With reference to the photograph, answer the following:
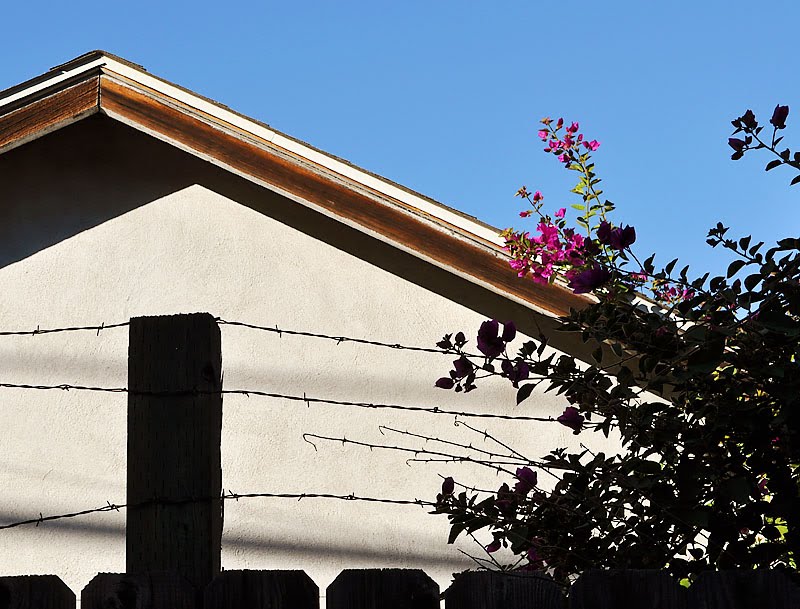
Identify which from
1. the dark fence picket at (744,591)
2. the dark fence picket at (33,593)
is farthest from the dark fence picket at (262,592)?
the dark fence picket at (744,591)

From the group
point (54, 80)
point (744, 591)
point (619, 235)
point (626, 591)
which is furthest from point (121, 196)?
point (744, 591)

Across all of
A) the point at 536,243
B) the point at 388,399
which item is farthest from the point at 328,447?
the point at 536,243

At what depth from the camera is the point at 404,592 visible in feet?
5.65

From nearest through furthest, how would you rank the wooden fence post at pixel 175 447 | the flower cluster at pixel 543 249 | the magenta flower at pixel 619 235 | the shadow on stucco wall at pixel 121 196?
the wooden fence post at pixel 175 447 → the magenta flower at pixel 619 235 → the flower cluster at pixel 543 249 → the shadow on stucco wall at pixel 121 196

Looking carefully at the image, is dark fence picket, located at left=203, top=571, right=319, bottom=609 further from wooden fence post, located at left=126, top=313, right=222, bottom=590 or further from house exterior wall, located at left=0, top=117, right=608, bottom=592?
house exterior wall, located at left=0, top=117, right=608, bottom=592

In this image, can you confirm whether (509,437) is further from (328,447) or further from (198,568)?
(198,568)

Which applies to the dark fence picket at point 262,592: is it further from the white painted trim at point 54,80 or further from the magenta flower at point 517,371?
the white painted trim at point 54,80

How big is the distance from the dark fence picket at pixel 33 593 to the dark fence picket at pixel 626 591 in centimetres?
98

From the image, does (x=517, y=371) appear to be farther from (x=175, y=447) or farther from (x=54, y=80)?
(x=54, y=80)

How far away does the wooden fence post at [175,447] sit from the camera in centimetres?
204

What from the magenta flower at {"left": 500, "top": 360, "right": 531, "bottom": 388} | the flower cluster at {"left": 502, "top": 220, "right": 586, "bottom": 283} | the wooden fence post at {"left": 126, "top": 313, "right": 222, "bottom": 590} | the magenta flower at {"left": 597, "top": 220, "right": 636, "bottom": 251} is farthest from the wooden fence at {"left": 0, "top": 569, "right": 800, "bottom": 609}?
the flower cluster at {"left": 502, "top": 220, "right": 586, "bottom": 283}

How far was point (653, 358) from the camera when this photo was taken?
92.4 inches

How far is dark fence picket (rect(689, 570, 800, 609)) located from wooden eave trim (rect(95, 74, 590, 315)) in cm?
232

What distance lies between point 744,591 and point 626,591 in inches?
9.2
